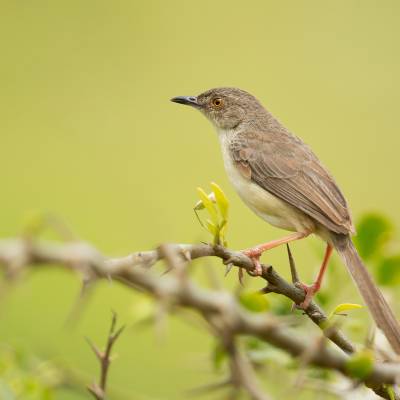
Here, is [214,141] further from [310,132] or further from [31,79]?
[31,79]

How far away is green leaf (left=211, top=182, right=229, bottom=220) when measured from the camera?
5.57ft

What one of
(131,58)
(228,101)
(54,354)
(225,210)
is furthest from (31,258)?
(131,58)

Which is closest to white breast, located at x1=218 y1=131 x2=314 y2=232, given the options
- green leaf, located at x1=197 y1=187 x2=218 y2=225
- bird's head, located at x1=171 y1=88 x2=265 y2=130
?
bird's head, located at x1=171 y1=88 x2=265 y2=130

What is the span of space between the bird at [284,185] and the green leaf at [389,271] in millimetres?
691

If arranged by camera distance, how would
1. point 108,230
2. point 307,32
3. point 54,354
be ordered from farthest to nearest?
point 307,32
point 108,230
point 54,354

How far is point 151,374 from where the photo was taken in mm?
5508

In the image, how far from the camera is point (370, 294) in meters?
2.65

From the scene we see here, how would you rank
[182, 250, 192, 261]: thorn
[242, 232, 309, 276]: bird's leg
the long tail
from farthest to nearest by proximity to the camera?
[242, 232, 309, 276]: bird's leg < the long tail < [182, 250, 192, 261]: thorn

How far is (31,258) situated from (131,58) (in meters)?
12.9

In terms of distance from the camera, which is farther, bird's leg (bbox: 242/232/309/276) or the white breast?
the white breast

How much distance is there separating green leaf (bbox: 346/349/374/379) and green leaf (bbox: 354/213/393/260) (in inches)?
48.6

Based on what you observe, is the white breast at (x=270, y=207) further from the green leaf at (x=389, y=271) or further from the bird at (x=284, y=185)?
the green leaf at (x=389, y=271)

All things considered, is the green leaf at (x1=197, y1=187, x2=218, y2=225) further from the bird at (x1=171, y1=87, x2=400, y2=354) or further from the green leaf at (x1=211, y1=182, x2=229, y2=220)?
the bird at (x1=171, y1=87, x2=400, y2=354)

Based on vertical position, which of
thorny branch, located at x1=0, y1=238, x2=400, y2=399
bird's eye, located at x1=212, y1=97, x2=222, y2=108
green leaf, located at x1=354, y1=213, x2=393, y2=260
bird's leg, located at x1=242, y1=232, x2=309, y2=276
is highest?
thorny branch, located at x1=0, y1=238, x2=400, y2=399
